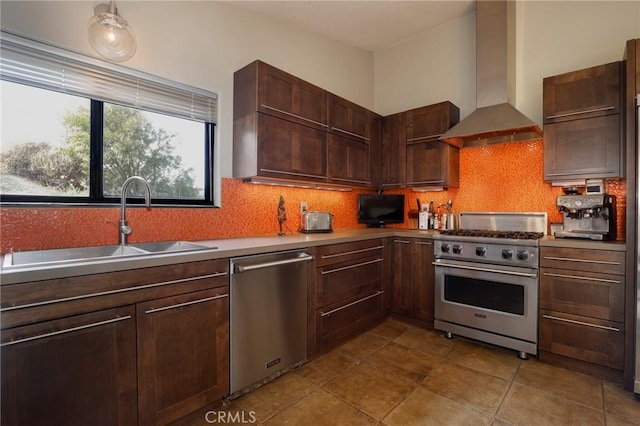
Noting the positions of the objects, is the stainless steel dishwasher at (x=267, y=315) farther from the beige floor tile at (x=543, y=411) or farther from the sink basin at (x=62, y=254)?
the beige floor tile at (x=543, y=411)

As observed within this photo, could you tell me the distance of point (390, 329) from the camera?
294 cm

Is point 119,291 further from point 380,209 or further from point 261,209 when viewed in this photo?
point 380,209

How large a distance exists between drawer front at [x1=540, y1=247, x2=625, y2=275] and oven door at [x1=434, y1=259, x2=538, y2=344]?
0.15 m

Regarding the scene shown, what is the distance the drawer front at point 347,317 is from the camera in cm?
240

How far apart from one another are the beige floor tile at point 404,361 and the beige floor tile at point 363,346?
0.06 meters

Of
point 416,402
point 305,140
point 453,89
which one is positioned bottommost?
point 416,402

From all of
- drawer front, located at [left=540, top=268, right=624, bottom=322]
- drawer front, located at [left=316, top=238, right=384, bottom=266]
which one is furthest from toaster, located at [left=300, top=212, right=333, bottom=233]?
drawer front, located at [left=540, top=268, right=624, bottom=322]

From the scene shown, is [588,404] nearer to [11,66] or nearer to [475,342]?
[475,342]

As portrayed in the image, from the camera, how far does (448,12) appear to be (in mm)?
3109

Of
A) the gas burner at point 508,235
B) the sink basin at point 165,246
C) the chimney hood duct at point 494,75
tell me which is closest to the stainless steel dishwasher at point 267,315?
the sink basin at point 165,246

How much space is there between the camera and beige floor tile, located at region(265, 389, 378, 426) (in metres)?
1.65

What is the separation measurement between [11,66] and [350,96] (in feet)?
9.94

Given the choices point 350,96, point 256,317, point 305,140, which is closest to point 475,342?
point 256,317

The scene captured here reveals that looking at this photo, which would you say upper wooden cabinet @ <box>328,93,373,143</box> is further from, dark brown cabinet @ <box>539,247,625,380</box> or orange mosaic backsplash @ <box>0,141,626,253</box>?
dark brown cabinet @ <box>539,247,625,380</box>
